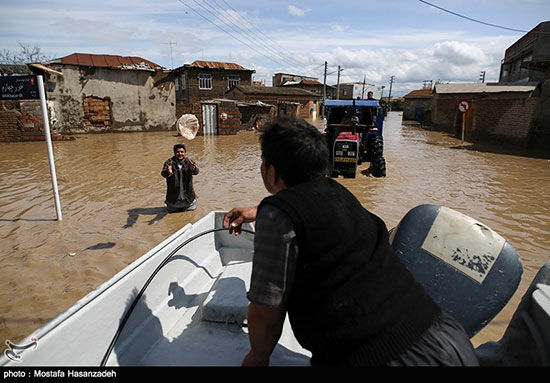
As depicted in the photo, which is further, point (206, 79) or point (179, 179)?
point (206, 79)

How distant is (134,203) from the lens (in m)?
6.36

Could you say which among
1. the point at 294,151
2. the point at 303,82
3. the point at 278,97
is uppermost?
the point at 303,82

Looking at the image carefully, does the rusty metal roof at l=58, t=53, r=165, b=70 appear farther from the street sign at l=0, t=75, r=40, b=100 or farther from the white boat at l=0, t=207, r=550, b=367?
the white boat at l=0, t=207, r=550, b=367

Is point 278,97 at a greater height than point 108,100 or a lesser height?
greater

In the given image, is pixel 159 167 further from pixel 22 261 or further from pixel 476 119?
pixel 476 119

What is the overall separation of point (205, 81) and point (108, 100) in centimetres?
1454

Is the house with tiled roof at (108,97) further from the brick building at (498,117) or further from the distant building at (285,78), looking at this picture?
the distant building at (285,78)

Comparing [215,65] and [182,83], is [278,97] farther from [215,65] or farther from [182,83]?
[182,83]

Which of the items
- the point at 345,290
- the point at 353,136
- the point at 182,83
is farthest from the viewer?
the point at 182,83

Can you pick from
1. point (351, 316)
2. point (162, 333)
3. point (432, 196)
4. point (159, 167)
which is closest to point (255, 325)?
point (351, 316)

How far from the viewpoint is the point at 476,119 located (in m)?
17.2

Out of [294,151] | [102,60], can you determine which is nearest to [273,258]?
[294,151]

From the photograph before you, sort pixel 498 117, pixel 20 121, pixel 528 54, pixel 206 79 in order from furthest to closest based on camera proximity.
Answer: pixel 206 79 < pixel 528 54 < pixel 498 117 < pixel 20 121

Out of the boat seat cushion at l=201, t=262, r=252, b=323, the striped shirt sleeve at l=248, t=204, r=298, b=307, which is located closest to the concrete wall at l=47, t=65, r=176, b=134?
the boat seat cushion at l=201, t=262, r=252, b=323
